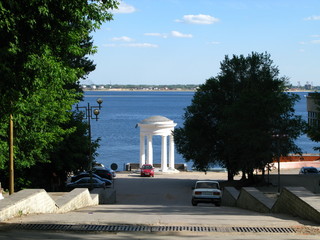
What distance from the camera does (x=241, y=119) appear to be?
41.3 metres

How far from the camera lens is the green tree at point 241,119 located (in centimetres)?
4028

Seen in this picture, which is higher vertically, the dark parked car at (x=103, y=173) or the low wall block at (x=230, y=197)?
the dark parked car at (x=103, y=173)

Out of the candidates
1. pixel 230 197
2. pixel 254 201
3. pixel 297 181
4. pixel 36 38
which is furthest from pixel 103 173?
pixel 36 38

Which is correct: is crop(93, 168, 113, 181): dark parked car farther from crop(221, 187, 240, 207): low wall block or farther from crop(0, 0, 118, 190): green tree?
crop(0, 0, 118, 190): green tree

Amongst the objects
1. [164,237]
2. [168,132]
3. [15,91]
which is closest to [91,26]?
[15,91]

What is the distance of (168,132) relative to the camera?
65.6 m

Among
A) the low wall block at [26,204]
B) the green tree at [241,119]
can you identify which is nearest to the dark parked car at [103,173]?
the green tree at [241,119]

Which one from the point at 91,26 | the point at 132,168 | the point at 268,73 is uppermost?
the point at 268,73

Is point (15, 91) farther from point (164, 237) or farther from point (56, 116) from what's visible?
point (56, 116)

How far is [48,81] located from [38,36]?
200cm

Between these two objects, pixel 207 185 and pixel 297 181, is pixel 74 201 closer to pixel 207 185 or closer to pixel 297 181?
pixel 207 185

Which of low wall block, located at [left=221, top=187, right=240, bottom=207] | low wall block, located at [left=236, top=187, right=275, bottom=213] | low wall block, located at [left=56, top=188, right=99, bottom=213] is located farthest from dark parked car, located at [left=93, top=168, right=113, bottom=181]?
low wall block, located at [left=236, top=187, right=275, bottom=213]

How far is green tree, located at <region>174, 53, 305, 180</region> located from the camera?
4028cm

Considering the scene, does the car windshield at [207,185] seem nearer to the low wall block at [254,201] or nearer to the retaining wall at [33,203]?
the low wall block at [254,201]
